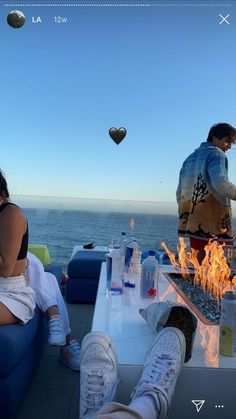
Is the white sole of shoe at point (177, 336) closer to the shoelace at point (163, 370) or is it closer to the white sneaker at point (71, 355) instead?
the shoelace at point (163, 370)

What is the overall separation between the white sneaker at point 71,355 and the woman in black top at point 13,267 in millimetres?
456

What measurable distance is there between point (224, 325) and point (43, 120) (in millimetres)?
17473

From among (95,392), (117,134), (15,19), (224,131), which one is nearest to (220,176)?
(224,131)

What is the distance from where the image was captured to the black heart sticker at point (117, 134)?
439cm

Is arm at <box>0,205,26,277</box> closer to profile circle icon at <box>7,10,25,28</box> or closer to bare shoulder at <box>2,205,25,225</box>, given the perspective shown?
bare shoulder at <box>2,205,25,225</box>

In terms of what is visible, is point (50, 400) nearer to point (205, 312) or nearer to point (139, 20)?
point (205, 312)

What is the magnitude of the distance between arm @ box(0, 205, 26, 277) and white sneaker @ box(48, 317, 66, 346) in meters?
0.45

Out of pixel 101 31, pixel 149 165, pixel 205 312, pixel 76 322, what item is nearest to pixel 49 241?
pixel 149 165

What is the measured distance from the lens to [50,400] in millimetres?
1675

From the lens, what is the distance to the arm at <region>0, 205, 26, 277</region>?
1.56 meters

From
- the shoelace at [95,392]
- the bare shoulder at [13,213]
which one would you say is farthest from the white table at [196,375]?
the bare shoulder at [13,213]

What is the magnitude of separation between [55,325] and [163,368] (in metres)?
1.00

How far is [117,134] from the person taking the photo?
444cm

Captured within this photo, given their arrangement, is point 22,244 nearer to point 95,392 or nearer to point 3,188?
point 3,188
